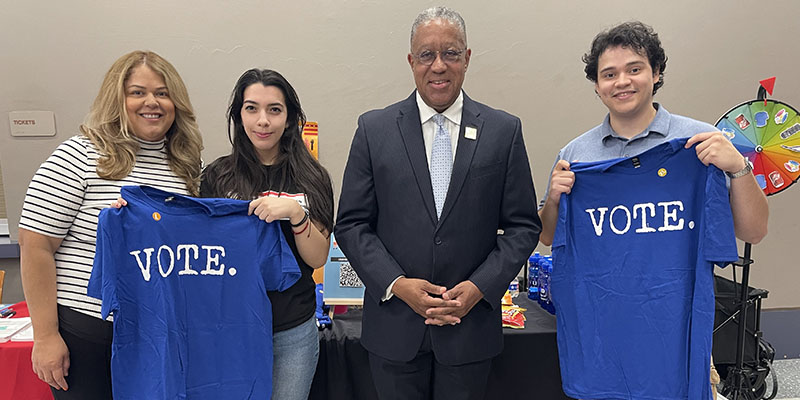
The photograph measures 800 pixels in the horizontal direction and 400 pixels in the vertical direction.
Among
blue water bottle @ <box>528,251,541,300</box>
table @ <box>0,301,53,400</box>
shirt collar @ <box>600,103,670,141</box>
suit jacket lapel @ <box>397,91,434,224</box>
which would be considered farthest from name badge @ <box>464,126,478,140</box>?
table @ <box>0,301,53,400</box>

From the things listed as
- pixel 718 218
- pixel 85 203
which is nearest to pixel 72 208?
pixel 85 203

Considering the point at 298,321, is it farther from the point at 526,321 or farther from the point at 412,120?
the point at 526,321

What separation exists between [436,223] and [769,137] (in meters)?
2.25

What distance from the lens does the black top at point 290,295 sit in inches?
62.0

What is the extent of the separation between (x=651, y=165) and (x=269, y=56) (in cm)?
296

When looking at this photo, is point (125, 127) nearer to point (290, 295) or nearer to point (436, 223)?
point (290, 295)

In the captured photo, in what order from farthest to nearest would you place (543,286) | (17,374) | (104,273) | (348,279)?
(543,286) < (348,279) < (17,374) < (104,273)

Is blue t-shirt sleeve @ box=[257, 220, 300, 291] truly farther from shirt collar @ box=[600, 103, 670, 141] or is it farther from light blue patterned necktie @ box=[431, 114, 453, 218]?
shirt collar @ box=[600, 103, 670, 141]

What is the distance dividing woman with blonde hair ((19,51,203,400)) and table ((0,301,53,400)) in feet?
2.07

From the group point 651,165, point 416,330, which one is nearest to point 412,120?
point 416,330

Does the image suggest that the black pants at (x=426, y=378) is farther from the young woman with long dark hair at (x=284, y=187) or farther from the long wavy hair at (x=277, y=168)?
the long wavy hair at (x=277, y=168)

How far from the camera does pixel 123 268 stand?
4.79 feet

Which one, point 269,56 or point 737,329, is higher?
point 269,56

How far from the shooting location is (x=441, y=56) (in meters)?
1.50
